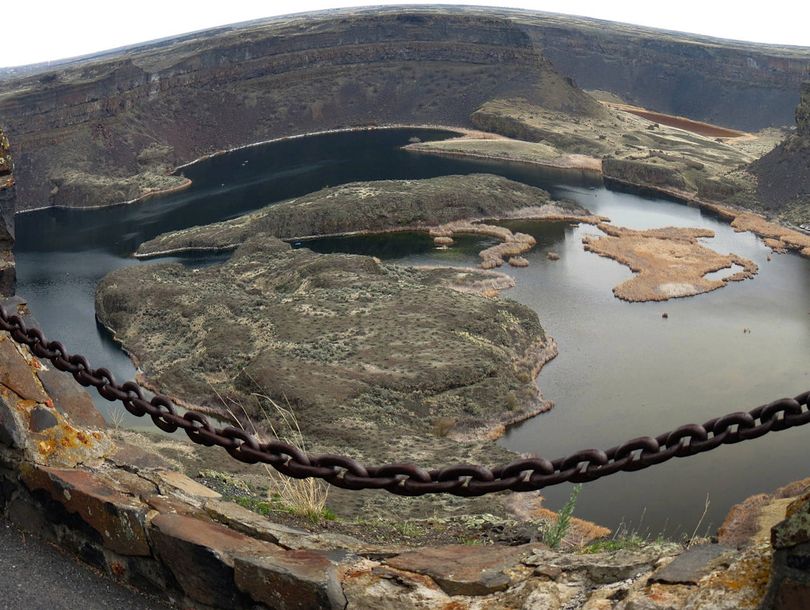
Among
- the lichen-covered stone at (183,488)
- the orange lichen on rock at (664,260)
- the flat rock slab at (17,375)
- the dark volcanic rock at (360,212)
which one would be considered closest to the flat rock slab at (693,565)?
the lichen-covered stone at (183,488)

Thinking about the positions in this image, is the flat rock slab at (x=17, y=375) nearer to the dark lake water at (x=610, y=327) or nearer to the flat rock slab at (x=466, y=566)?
the flat rock slab at (x=466, y=566)

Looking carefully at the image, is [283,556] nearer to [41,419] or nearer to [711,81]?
[41,419]

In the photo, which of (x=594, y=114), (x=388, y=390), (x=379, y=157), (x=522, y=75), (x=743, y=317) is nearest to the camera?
(x=388, y=390)

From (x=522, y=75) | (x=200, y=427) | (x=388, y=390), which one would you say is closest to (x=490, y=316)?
(x=388, y=390)

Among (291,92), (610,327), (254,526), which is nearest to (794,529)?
(254,526)

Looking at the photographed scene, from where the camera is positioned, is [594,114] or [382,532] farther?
[594,114]

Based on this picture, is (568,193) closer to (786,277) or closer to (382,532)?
(786,277)

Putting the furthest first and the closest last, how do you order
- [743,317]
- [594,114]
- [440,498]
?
1. [594,114]
2. [743,317]
3. [440,498]
